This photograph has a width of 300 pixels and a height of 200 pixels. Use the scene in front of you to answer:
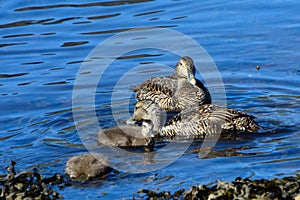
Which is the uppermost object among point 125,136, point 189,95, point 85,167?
point 189,95

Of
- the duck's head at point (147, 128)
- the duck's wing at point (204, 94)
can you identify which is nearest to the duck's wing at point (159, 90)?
the duck's wing at point (204, 94)

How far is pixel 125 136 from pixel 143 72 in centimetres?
344

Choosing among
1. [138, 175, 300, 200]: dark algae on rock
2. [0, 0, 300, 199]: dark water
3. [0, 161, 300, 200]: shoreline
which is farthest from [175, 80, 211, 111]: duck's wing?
[138, 175, 300, 200]: dark algae on rock

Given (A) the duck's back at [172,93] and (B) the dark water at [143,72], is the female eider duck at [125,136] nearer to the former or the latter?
(B) the dark water at [143,72]

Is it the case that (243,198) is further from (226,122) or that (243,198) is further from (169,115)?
(169,115)

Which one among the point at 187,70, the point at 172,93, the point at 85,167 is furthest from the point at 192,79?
the point at 85,167

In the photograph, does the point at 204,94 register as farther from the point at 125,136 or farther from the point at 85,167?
the point at 85,167

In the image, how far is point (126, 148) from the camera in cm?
941

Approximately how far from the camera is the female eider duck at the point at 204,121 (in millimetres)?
9703

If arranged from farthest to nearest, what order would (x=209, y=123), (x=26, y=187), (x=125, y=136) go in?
(x=209, y=123)
(x=125, y=136)
(x=26, y=187)

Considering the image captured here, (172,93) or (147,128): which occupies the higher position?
(172,93)

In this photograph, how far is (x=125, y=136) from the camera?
31.0 ft

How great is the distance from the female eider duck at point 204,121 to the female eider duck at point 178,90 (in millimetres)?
1258

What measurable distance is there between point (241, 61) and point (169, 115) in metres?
1.93
